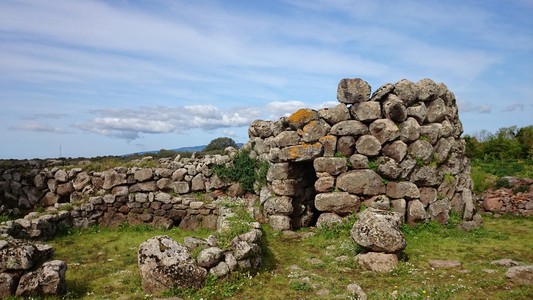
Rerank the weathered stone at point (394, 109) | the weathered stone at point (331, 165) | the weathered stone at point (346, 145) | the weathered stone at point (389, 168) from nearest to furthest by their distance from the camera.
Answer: the weathered stone at point (389, 168), the weathered stone at point (394, 109), the weathered stone at point (331, 165), the weathered stone at point (346, 145)

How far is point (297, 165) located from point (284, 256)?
476 cm

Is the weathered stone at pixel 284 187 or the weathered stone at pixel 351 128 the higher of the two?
the weathered stone at pixel 351 128

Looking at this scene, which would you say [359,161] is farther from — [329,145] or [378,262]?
[378,262]

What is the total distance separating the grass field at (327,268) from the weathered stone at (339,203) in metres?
0.60

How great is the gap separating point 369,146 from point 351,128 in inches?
34.6

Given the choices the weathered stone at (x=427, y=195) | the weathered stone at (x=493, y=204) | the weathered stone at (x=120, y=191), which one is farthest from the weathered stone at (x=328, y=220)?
the weathered stone at (x=493, y=204)

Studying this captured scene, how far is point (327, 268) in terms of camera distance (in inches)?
420

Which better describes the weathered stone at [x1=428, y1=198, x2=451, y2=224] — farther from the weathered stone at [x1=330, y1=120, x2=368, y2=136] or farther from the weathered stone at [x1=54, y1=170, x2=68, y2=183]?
the weathered stone at [x1=54, y1=170, x2=68, y2=183]

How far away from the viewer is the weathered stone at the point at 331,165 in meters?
14.5

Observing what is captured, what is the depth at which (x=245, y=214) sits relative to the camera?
1500 cm

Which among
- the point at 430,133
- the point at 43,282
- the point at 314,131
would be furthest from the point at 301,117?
the point at 43,282

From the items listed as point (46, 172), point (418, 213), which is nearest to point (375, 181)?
point (418, 213)

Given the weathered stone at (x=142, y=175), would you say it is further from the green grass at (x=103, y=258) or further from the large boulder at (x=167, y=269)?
the large boulder at (x=167, y=269)

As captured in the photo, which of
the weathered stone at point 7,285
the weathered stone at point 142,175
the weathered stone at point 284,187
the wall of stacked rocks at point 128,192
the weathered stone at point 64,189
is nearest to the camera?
the weathered stone at point 7,285
